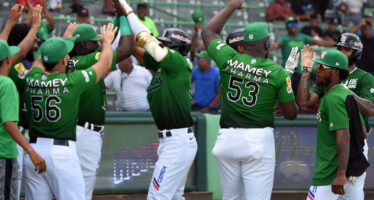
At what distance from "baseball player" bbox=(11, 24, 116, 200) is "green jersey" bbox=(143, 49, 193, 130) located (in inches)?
39.4

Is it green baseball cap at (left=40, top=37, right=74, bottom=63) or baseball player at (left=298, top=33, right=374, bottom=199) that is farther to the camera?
baseball player at (left=298, top=33, right=374, bottom=199)

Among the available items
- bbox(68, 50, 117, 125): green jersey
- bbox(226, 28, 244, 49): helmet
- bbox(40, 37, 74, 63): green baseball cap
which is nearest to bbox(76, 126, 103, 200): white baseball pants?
bbox(68, 50, 117, 125): green jersey

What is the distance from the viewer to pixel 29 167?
5762 millimetres

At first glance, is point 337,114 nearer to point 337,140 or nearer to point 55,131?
point 337,140

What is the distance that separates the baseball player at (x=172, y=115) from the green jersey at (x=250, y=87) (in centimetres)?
51

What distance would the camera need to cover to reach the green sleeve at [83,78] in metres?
5.75

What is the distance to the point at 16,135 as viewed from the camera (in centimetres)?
548

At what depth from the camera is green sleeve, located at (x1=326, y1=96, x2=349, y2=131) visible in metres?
5.79

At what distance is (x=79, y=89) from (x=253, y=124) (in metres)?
1.71

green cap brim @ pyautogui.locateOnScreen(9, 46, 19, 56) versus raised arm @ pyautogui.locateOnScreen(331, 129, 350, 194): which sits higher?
green cap brim @ pyautogui.locateOnScreen(9, 46, 19, 56)

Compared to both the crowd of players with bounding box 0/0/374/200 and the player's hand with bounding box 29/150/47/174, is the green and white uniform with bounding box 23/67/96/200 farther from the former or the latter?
the player's hand with bounding box 29/150/47/174

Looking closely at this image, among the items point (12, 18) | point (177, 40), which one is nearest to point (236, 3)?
point (177, 40)

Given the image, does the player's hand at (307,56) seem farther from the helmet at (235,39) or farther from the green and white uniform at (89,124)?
the green and white uniform at (89,124)

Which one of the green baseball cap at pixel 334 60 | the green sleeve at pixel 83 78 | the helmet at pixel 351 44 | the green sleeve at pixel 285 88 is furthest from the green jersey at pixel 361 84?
the green sleeve at pixel 83 78
